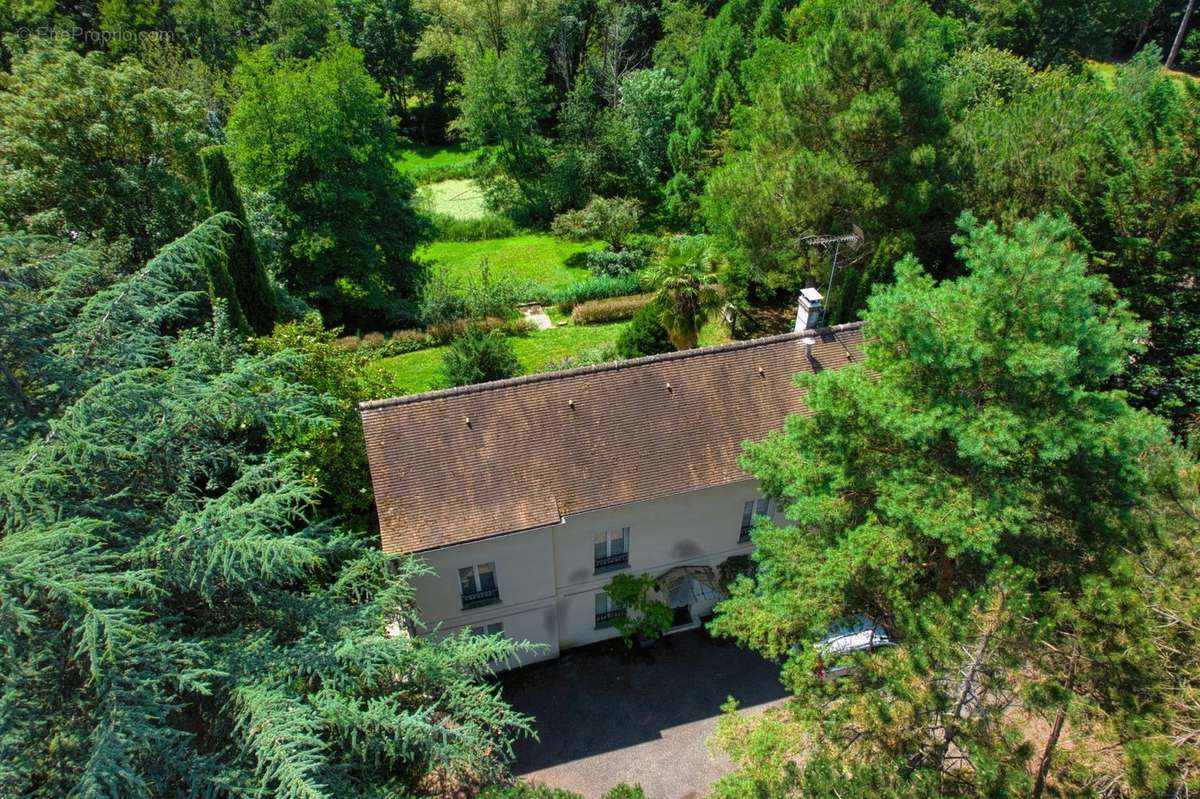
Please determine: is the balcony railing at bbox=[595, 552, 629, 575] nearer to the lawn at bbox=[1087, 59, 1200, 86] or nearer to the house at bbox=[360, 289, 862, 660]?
the house at bbox=[360, 289, 862, 660]

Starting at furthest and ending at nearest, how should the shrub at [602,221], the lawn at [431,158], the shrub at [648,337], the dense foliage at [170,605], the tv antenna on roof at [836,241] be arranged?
the lawn at [431,158], the shrub at [602,221], the shrub at [648,337], the tv antenna on roof at [836,241], the dense foliage at [170,605]

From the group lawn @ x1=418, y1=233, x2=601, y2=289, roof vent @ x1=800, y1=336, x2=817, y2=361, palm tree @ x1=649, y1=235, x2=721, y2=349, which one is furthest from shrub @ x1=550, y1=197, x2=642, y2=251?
roof vent @ x1=800, y1=336, x2=817, y2=361

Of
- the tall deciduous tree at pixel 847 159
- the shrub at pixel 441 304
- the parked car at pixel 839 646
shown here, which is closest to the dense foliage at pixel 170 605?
the parked car at pixel 839 646

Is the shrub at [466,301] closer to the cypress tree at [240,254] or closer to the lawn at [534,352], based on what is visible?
the lawn at [534,352]

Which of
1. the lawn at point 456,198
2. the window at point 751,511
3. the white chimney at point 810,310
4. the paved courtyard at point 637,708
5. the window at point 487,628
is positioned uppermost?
the white chimney at point 810,310

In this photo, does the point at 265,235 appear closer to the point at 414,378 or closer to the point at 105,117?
the point at 105,117
